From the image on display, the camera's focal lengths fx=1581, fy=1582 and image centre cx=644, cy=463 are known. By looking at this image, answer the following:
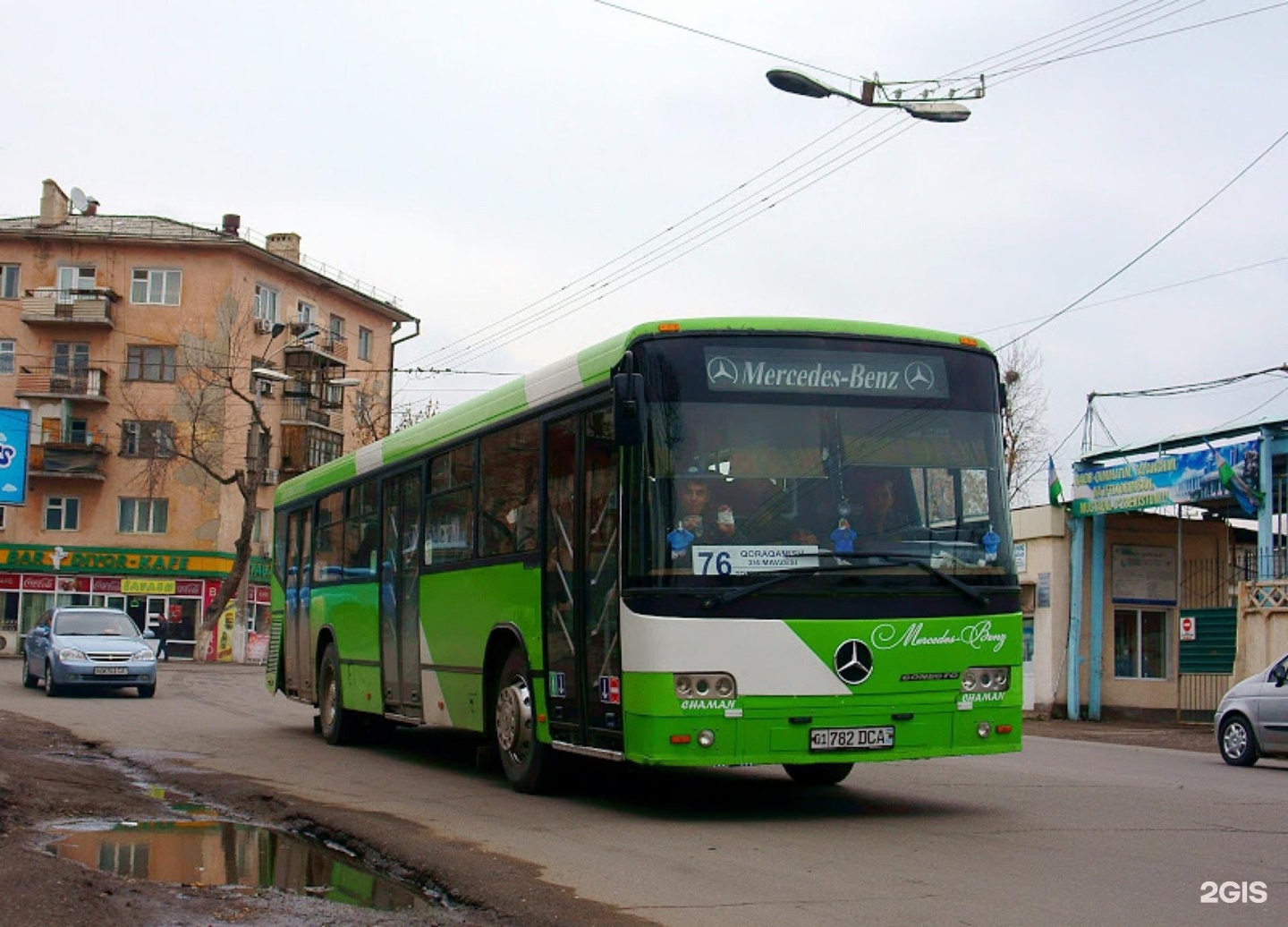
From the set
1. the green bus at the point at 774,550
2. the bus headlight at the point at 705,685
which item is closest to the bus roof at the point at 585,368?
the green bus at the point at 774,550

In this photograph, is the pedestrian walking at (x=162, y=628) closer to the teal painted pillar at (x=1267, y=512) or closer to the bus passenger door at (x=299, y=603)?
the bus passenger door at (x=299, y=603)

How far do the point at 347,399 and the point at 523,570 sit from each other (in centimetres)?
6038

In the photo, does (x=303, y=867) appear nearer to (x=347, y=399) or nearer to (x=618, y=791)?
(x=618, y=791)

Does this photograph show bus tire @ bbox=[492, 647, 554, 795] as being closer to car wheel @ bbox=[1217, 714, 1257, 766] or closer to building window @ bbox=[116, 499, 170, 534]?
car wheel @ bbox=[1217, 714, 1257, 766]

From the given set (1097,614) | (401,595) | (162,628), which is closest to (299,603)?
(401,595)

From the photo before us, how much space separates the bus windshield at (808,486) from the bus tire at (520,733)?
2378 millimetres

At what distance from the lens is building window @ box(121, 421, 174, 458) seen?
61312 mm

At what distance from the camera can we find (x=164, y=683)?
34.0m

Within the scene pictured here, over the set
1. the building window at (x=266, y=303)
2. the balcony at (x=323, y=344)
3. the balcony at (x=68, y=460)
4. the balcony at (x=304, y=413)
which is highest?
the building window at (x=266, y=303)

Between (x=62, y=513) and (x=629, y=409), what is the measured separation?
56.5 meters

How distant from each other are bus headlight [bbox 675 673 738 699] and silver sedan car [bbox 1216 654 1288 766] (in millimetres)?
10760

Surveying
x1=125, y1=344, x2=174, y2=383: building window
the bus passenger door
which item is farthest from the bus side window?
x1=125, y1=344, x2=174, y2=383: building window

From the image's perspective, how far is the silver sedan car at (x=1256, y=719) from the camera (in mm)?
18375

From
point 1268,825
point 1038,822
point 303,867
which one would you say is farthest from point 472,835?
point 1268,825
